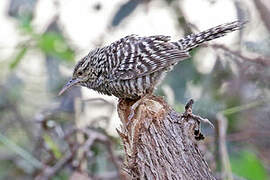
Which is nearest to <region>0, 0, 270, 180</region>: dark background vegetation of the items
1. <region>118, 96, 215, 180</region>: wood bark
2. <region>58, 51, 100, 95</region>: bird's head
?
<region>58, 51, 100, 95</region>: bird's head

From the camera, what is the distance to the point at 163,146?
300cm

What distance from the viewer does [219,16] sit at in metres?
5.24

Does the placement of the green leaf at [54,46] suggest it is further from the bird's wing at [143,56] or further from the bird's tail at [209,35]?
the bird's tail at [209,35]

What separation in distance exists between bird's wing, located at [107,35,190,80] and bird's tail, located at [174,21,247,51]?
3.3 inches

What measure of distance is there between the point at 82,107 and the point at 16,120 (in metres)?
1.62

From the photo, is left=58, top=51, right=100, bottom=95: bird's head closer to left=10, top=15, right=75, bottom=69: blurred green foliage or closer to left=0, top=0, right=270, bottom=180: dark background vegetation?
left=0, top=0, right=270, bottom=180: dark background vegetation

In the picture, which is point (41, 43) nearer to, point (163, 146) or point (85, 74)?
point (85, 74)

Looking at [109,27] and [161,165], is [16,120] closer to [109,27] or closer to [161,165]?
[109,27]

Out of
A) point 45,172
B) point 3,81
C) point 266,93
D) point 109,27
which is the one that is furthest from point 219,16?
point 3,81

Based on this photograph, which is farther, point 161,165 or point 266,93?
point 266,93

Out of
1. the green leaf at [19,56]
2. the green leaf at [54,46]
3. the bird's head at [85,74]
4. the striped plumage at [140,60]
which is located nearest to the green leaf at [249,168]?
the striped plumage at [140,60]

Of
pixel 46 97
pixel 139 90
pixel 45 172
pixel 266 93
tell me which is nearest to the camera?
pixel 139 90

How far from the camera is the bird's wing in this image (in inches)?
153

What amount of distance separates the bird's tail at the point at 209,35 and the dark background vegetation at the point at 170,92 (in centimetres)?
84
